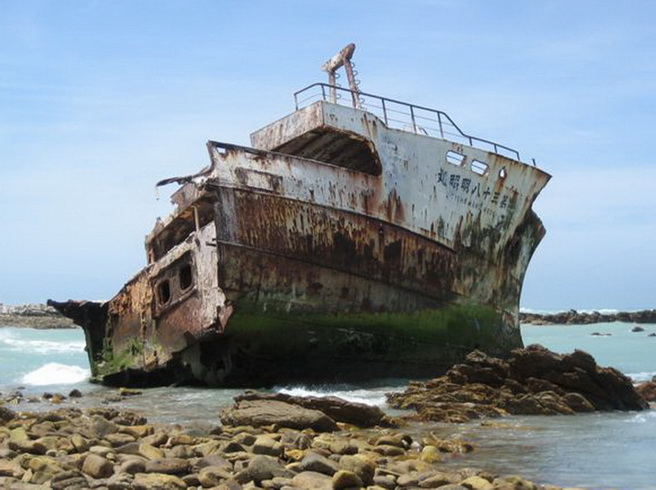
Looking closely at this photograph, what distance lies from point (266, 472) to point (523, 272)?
38.6ft

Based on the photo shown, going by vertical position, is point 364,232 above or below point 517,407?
above

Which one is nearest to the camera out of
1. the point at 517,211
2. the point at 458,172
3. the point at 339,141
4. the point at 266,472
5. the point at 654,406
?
the point at 266,472

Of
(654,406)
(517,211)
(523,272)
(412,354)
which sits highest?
(517,211)

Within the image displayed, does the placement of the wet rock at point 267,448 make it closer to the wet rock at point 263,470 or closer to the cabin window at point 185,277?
the wet rock at point 263,470

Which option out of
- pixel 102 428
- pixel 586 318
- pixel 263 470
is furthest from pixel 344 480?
pixel 586 318

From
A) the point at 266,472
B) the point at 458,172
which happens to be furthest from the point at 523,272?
the point at 266,472

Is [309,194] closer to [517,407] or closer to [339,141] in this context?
[339,141]

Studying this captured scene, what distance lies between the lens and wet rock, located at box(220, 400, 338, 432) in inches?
292

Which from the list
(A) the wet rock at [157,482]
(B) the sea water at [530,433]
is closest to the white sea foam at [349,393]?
(B) the sea water at [530,433]

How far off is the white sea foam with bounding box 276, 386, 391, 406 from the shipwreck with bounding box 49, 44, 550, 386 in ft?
1.50

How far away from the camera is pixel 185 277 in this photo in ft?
41.6

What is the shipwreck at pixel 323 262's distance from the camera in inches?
450

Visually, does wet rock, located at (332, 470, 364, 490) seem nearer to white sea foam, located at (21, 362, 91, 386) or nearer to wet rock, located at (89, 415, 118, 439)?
wet rock, located at (89, 415, 118, 439)

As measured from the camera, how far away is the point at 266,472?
5.18m
